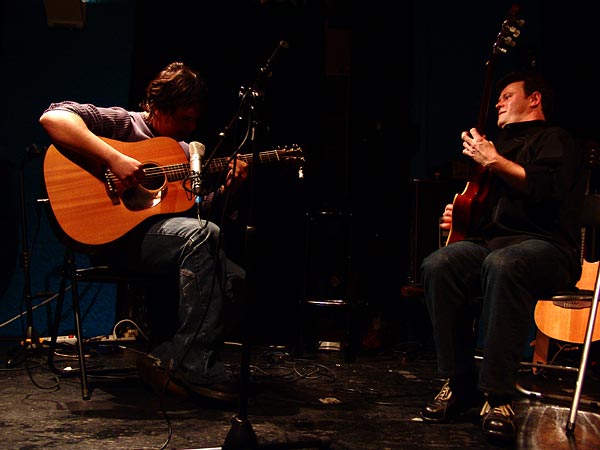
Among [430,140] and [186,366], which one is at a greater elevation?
[430,140]

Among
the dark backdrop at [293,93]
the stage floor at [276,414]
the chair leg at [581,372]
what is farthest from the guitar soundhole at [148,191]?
the chair leg at [581,372]

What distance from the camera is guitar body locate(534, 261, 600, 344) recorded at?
3.32 meters

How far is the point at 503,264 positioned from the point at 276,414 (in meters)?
1.05

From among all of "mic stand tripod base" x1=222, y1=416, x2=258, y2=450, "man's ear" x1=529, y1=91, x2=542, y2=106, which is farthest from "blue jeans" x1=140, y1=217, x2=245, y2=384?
"man's ear" x1=529, y1=91, x2=542, y2=106

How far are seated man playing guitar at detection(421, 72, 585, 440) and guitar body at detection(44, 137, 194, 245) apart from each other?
47.6 inches

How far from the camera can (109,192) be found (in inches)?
101

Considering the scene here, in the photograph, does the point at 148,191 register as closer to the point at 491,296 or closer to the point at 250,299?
the point at 250,299

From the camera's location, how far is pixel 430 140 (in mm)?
4422

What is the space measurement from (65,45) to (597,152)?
139 inches

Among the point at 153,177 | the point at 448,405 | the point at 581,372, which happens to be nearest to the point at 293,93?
the point at 153,177

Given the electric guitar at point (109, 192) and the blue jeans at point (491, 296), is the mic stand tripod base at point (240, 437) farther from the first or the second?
the electric guitar at point (109, 192)

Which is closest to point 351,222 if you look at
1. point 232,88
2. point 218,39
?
point 232,88

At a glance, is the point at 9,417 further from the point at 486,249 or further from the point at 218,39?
the point at 218,39

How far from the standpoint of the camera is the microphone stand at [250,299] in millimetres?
1778
